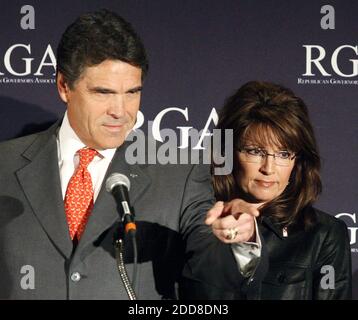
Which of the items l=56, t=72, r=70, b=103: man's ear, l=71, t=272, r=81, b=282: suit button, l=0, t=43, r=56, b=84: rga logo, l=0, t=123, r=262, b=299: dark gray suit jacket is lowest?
l=71, t=272, r=81, b=282: suit button

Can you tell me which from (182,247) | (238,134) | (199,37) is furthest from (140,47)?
(182,247)

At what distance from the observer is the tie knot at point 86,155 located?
2.75 meters

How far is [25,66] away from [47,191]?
57 centimetres

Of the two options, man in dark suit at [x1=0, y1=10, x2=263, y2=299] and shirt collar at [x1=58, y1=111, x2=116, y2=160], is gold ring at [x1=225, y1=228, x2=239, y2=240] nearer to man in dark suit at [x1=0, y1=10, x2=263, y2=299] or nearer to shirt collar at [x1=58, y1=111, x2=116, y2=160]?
man in dark suit at [x1=0, y1=10, x2=263, y2=299]

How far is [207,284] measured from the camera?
283 centimetres

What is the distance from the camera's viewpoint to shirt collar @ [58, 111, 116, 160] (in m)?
2.78

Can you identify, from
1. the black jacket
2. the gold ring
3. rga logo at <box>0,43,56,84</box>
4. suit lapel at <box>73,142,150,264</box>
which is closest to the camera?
the gold ring

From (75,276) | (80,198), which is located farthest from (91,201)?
(75,276)

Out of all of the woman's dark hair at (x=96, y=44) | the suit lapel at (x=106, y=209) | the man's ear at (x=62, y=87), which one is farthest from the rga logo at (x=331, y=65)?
the man's ear at (x=62, y=87)

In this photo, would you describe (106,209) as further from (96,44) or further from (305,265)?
(305,265)

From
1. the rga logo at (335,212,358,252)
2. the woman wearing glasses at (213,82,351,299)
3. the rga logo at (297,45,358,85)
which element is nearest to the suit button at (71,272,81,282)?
the woman wearing glasses at (213,82,351,299)

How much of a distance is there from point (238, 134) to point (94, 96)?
1.87 feet

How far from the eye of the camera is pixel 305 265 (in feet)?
9.43

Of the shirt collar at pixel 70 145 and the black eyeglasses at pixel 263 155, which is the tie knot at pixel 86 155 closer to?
the shirt collar at pixel 70 145
